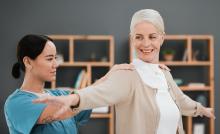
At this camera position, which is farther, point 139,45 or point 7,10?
point 7,10

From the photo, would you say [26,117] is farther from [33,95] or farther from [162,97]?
[162,97]

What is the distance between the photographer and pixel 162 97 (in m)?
1.53

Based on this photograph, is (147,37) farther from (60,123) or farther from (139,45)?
(60,123)

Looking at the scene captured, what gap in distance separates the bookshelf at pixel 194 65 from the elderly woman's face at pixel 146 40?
9.96 feet

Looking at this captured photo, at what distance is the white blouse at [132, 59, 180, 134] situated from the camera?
1.49m

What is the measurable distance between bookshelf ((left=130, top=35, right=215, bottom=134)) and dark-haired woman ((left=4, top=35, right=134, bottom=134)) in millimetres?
2670

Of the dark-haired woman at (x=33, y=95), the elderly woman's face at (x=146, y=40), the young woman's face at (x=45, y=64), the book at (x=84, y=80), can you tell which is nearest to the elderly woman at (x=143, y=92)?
the elderly woman's face at (x=146, y=40)

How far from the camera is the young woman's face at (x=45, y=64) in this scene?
6.57ft

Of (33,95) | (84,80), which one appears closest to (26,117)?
(33,95)

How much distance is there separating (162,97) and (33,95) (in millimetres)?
727

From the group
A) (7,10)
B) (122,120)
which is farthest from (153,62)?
(7,10)

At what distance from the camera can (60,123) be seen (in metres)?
2.00

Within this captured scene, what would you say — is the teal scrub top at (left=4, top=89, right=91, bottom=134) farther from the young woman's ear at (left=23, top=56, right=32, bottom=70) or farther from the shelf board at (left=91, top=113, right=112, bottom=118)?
the shelf board at (left=91, top=113, right=112, bottom=118)

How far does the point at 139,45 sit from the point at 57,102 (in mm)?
451
